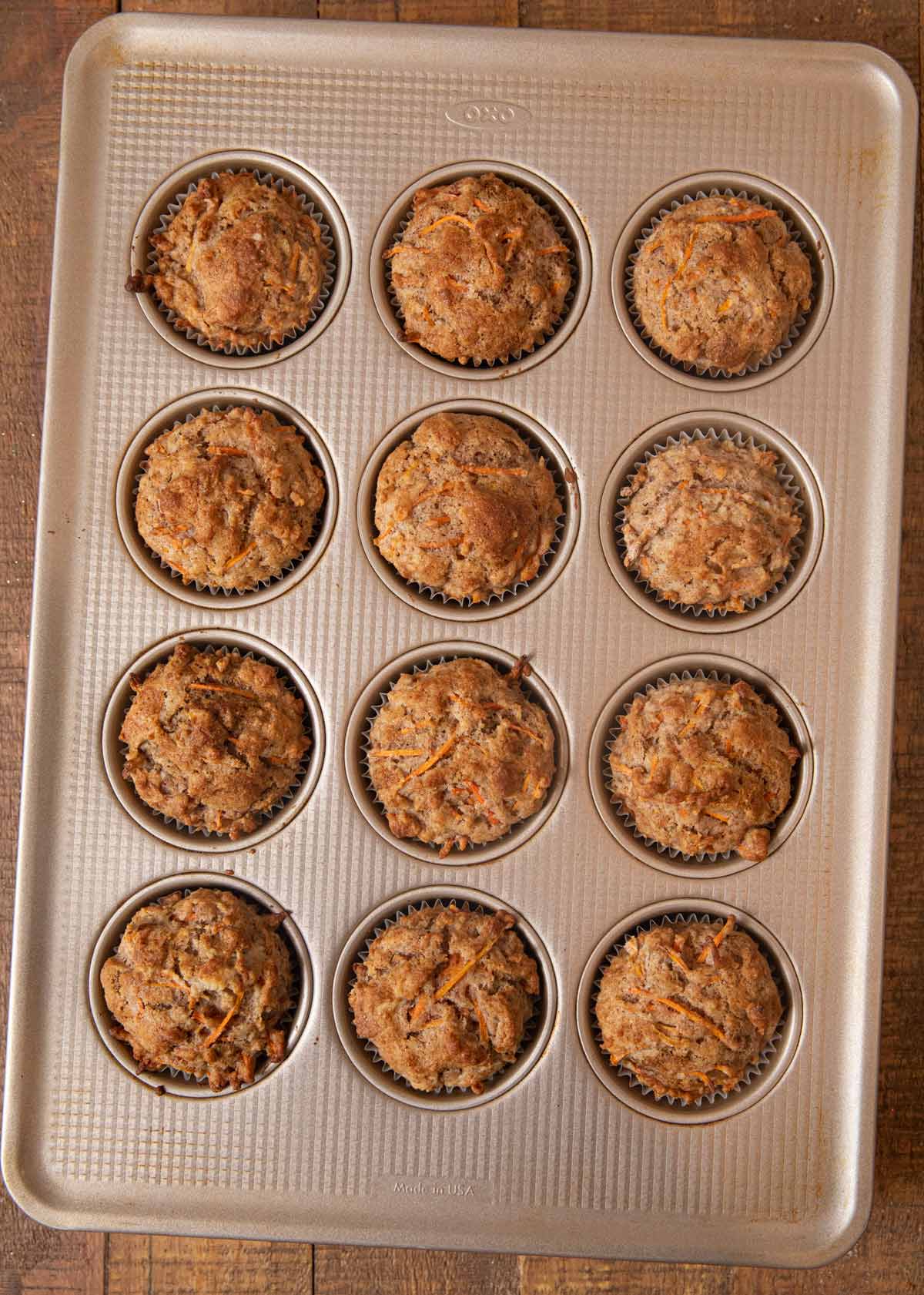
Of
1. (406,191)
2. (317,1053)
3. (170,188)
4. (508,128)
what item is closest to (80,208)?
(170,188)

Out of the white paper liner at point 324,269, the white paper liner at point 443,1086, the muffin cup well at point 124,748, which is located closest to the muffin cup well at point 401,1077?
the white paper liner at point 443,1086

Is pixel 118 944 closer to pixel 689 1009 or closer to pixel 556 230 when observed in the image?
pixel 689 1009

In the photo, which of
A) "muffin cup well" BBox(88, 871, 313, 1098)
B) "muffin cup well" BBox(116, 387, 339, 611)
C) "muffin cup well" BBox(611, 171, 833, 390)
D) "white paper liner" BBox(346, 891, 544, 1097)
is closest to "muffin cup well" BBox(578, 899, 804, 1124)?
"white paper liner" BBox(346, 891, 544, 1097)

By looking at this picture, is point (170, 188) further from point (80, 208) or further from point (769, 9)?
point (769, 9)

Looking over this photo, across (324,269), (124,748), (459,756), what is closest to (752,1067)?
(459,756)

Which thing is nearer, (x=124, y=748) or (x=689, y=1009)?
(x=689, y=1009)

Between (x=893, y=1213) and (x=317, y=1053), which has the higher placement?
(x=317, y=1053)
